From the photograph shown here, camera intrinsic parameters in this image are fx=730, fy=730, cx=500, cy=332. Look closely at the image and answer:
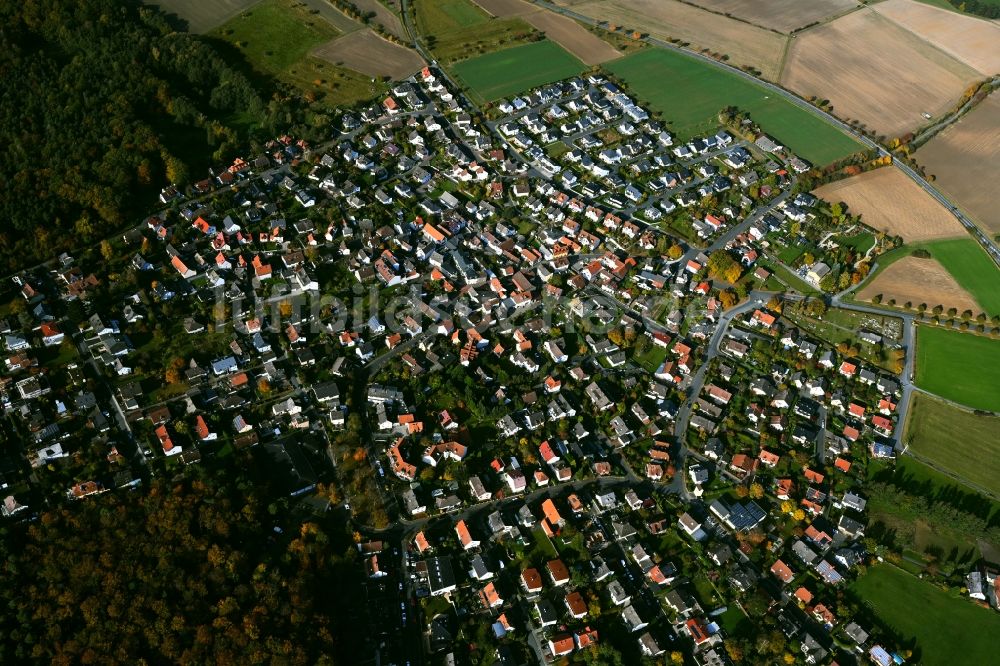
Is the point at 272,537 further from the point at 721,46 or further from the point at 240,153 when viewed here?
the point at 721,46

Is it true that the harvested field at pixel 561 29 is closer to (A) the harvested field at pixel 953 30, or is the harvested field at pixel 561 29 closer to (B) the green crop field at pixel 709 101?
(B) the green crop field at pixel 709 101

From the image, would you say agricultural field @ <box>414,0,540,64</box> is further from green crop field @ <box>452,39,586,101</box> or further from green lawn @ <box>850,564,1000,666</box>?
green lawn @ <box>850,564,1000,666</box>

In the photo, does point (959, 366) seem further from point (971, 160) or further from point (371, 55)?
point (371, 55)

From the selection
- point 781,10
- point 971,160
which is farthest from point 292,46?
point 971,160

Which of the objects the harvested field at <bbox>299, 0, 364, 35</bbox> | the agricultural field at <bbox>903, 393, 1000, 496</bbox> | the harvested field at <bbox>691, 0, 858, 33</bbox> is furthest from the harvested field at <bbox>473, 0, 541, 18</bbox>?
the agricultural field at <bbox>903, 393, 1000, 496</bbox>

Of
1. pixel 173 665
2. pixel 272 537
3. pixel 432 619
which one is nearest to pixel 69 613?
pixel 173 665

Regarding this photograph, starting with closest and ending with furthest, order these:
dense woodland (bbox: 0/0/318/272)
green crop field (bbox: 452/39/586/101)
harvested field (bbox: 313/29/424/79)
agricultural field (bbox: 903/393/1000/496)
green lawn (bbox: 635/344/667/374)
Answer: agricultural field (bbox: 903/393/1000/496), green lawn (bbox: 635/344/667/374), dense woodland (bbox: 0/0/318/272), green crop field (bbox: 452/39/586/101), harvested field (bbox: 313/29/424/79)
